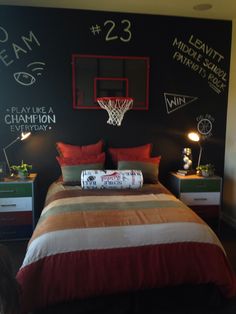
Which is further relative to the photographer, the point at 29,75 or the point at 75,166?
the point at 29,75

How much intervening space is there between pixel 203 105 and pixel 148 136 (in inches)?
34.1

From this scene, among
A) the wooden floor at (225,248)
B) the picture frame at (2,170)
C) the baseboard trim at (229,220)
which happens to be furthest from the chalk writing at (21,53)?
the baseboard trim at (229,220)

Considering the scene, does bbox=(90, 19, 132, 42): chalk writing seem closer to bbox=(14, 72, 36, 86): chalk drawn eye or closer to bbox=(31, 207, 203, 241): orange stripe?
bbox=(14, 72, 36, 86): chalk drawn eye

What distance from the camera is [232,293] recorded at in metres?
2.09

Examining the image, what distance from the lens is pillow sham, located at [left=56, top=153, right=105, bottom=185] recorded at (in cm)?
326

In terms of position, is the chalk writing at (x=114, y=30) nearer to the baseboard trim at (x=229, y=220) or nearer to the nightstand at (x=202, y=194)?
the nightstand at (x=202, y=194)

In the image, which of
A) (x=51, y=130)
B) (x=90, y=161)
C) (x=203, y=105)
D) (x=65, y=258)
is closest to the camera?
(x=65, y=258)

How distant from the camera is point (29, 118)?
357cm

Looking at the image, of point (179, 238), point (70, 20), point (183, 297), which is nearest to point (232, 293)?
point (183, 297)

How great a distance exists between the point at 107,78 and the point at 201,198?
1.91 m

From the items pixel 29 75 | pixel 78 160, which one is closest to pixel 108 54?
pixel 29 75

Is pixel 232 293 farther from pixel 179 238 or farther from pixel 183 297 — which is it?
pixel 179 238

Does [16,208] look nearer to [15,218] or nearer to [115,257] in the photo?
[15,218]

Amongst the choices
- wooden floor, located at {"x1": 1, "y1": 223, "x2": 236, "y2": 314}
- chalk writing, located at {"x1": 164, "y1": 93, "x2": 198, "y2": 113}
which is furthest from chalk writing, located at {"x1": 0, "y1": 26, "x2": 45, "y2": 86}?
wooden floor, located at {"x1": 1, "y1": 223, "x2": 236, "y2": 314}
